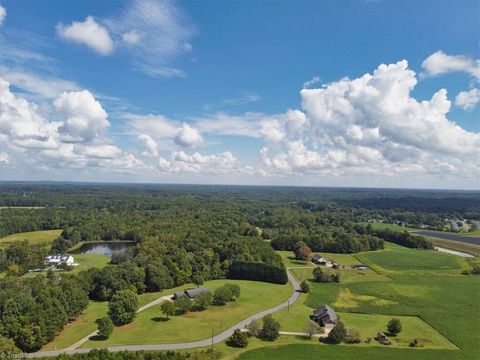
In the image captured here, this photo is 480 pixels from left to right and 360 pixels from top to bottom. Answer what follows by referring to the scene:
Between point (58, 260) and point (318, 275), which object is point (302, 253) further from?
point (58, 260)

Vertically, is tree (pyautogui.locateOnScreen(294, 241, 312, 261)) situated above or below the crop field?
above

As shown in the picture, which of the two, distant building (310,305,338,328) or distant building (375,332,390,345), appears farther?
distant building (310,305,338,328)

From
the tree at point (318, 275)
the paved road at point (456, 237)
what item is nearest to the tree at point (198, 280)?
the tree at point (318, 275)

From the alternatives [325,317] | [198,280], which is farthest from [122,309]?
[325,317]

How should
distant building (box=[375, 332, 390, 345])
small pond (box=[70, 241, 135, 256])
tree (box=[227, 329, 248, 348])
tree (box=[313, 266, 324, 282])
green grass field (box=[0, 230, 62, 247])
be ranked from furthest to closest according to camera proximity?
1. green grass field (box=[0, 230, 62, 247])
2. small pond (box=[70, 241, 135, 256])
3. tree (box=[313, 266, 324, 282])
4. distant building (box=[375, 332, 390, 345])
5. tree (box=[227, 329, 248, 348])

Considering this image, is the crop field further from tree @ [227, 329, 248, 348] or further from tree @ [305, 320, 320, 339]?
tree @ [305, 320, 320, 339]

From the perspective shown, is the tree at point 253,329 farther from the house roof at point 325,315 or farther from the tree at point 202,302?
the tree at point 202,302

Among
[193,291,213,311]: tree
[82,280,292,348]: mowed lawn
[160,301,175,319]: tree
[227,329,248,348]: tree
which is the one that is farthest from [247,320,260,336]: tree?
[160,301,175,319]: tree
